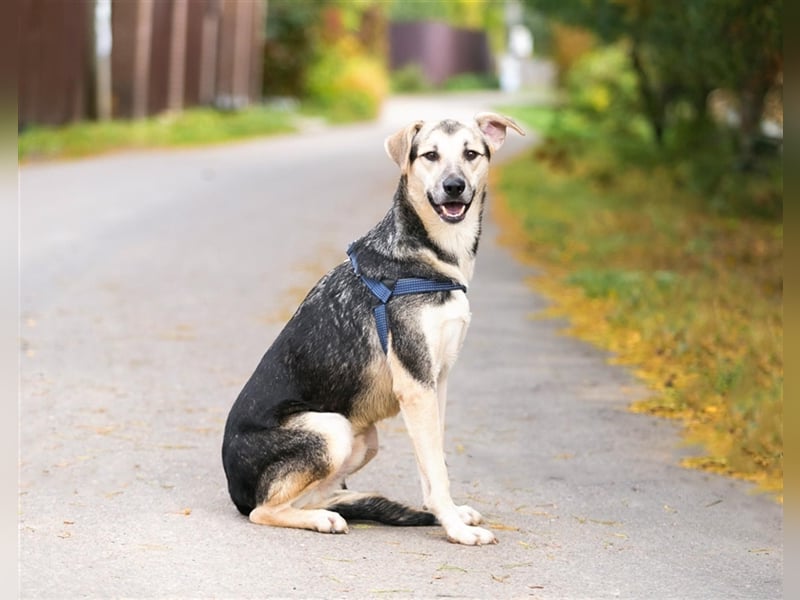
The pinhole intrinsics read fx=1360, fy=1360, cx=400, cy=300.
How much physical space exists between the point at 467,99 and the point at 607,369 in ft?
142

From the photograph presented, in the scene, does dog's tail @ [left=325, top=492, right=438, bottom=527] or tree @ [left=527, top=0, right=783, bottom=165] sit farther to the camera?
tree @ [left=527, top=0, right=783, bottom=165]

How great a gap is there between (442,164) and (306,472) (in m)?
1.40

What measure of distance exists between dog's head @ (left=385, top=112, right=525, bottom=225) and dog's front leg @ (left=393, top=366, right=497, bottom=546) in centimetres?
70

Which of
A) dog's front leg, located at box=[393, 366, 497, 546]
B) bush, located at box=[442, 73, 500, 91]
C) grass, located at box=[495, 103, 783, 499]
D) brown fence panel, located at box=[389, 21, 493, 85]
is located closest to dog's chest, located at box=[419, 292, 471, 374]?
dog's front leg, located at box=[393, 366, 497, 546]

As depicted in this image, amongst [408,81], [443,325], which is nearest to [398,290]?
[443,325]

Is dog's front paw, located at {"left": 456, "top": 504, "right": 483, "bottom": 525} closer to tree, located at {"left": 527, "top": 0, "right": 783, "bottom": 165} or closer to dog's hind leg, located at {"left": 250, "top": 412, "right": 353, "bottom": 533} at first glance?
dog's hind leg, located at {"left": 250, "top": 412, "right": 353, "bottom": 533}

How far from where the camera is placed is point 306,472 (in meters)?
5.65

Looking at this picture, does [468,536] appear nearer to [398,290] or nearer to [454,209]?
[398,290]

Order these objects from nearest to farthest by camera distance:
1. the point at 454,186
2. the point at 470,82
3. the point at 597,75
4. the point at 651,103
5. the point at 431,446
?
the point at 454,186 → the point at 431,446 → the point at 651,103 → the point at 597,75 → the point at 470,82

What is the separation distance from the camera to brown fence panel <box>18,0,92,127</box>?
22.3 m

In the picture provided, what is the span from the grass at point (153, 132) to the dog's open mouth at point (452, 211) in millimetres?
15932

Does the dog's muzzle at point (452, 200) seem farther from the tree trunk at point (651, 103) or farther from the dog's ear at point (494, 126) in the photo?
the tree trunk at point (651, 103)

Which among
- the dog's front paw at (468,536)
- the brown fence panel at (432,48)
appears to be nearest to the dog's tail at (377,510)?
the dog's front paw at (468,536)

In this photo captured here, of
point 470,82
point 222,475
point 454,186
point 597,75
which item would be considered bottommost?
point 470,82
